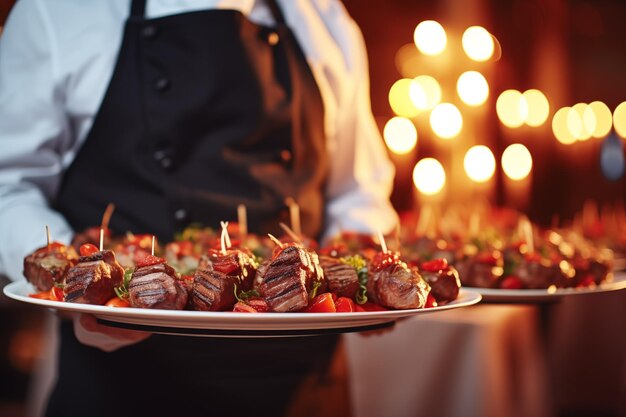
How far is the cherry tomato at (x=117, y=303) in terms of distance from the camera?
1498 mm

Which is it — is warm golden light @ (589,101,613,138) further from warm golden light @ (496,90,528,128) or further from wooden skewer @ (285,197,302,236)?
wooden skewer @ (285,197,302,236)

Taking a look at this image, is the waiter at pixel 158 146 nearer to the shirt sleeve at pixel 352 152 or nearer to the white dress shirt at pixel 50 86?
the white dress shirt at pixel 50 86

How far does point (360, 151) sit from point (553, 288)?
111cm

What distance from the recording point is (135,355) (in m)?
2.27

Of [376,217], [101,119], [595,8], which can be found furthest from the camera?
[595,8]

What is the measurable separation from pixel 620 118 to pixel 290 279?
10.5 metres

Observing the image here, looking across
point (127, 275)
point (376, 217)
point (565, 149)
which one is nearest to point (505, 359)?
point (376, 217)

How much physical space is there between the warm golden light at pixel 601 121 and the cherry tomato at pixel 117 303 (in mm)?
10155

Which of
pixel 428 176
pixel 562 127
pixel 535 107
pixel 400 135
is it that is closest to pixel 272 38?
pixel 400 135

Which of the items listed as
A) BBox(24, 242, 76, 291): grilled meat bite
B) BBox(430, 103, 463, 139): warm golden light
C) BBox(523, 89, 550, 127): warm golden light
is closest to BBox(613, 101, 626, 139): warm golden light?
BBox(523, 89, 550, 127): warm golden light

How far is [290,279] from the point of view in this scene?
141cm

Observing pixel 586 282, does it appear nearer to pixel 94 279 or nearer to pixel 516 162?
pixel 94 279

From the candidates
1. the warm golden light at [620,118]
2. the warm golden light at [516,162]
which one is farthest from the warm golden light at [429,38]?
the warm golden light at [620,118]

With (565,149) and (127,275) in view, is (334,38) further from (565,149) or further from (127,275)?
(565,149)
